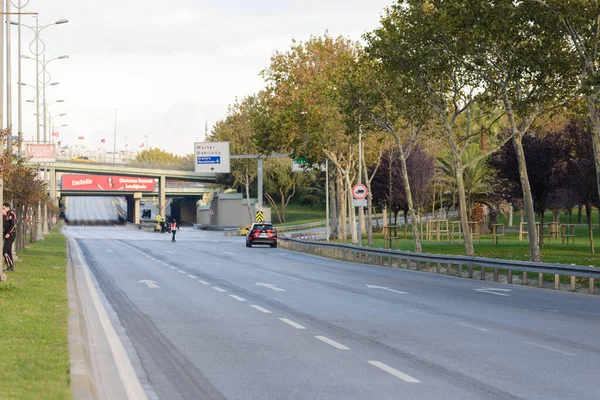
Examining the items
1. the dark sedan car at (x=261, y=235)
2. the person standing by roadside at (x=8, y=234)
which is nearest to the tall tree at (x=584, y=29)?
the person standing by roadside at (x=8, y=234)

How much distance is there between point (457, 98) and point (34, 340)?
27838mm

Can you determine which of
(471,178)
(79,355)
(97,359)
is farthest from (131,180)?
(79,355)

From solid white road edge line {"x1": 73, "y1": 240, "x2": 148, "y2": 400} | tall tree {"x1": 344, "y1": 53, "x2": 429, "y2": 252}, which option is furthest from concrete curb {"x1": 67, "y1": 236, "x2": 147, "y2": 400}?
tall tree {"x1": 344, "y1": 53, "x2": 429, "y2": 252}

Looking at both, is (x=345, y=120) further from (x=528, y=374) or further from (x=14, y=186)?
(x=528, y=374)

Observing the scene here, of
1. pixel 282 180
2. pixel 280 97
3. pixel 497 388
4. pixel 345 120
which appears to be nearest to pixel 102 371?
pixel 497 388

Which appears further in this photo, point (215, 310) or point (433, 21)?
point (433, 21)

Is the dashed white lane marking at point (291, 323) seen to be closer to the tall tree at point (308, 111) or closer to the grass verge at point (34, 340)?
the grass verge at point (34, 340)

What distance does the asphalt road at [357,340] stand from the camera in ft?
29.9

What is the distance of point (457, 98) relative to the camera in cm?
3719

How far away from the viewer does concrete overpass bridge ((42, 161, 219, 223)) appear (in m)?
120

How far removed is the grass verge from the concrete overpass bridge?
9534cm

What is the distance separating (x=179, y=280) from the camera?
85.5ft

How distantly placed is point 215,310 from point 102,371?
284 inches

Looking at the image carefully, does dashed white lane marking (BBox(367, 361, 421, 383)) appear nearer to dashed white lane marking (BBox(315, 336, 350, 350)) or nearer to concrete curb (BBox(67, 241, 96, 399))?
dashed white lane marking (BBox(315, 336, 350, 350))
